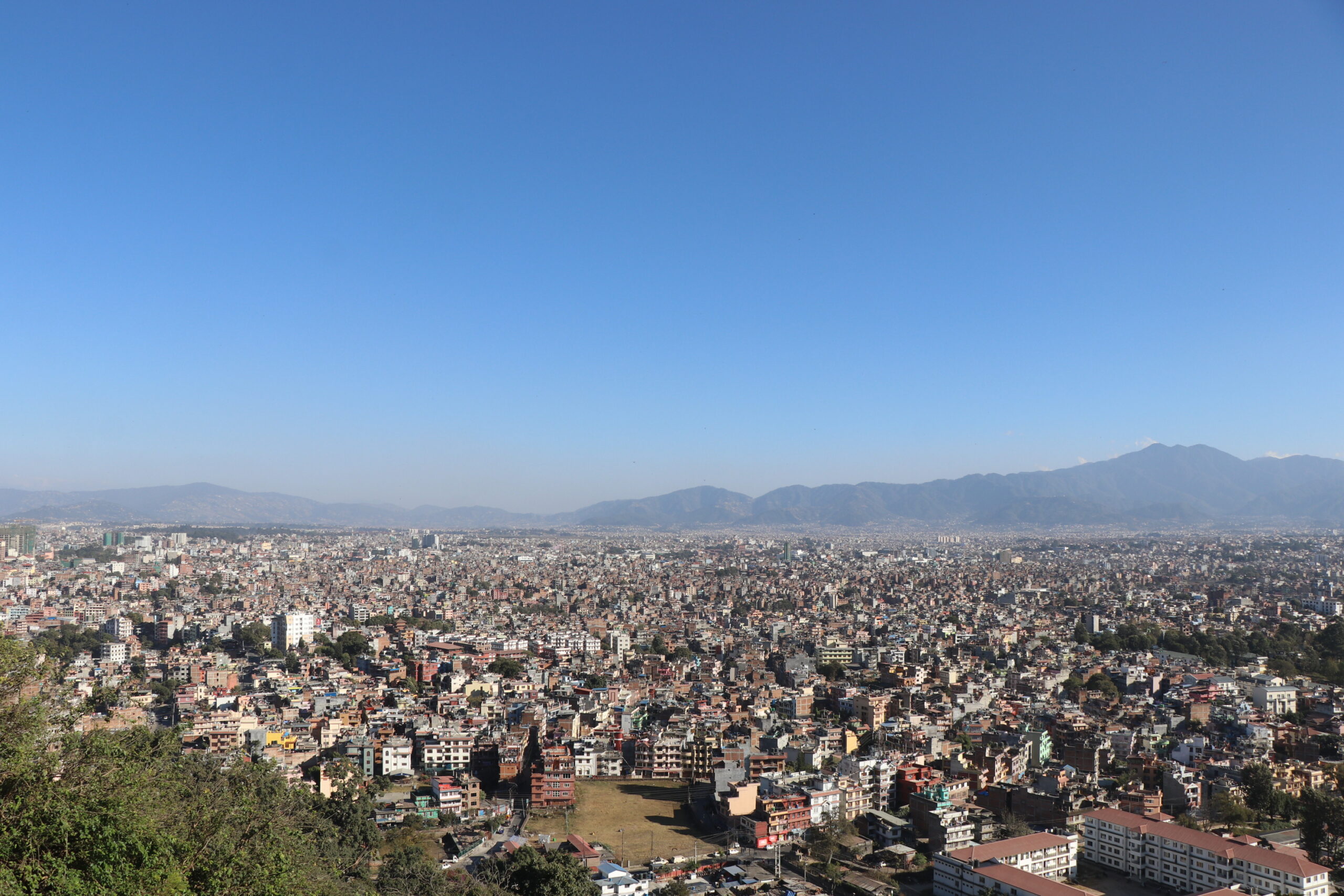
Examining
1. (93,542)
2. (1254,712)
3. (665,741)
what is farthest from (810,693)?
(93,542)

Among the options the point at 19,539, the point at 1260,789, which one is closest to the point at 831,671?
the point at 1260,789

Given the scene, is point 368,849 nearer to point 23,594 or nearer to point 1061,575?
point 23,594

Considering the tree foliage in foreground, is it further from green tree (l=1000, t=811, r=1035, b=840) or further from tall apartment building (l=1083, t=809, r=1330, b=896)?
tall apartment building (l=1083, t=809, r=1330, b=896)

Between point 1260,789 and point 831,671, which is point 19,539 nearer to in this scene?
point 831,671

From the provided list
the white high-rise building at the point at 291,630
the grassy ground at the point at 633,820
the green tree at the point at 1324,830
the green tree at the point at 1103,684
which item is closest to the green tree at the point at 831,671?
the green tree at the point at 1103,684

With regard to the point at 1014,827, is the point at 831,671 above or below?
below
